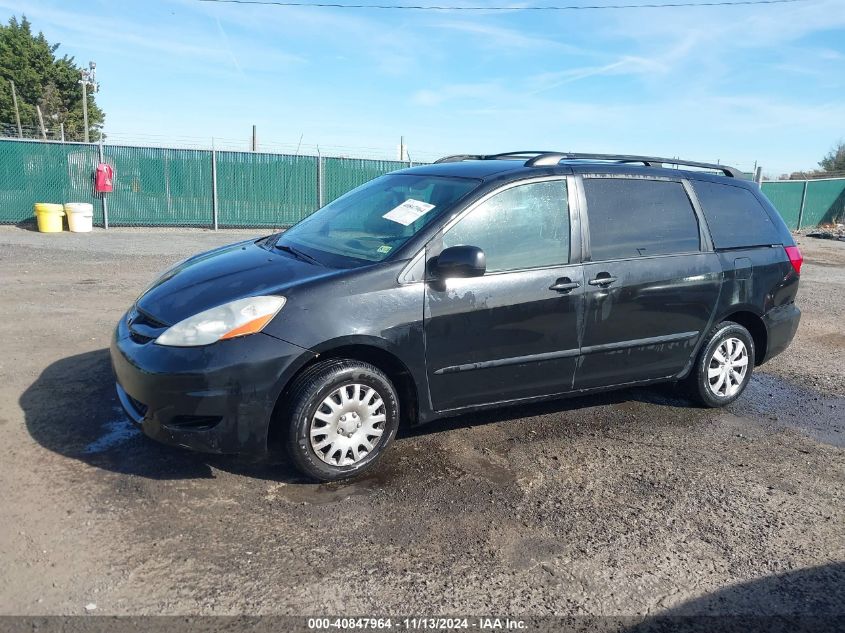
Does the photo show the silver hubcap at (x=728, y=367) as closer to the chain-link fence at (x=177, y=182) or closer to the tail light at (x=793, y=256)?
the tail light at (x=793, y=256)

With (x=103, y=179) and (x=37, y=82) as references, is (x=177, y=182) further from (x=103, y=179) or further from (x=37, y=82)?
(x=37, y=82)

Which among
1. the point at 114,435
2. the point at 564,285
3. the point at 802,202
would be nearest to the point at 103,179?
the point at 114,435

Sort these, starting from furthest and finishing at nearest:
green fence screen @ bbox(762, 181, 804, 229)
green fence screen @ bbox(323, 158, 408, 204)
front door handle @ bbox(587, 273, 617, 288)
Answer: green fence screen @ bbox(762, 181, 804, 229)
green fence screen @ bbox(323, 158, 408, 204)
front door handle @ bbox(587, 273, 617, 288)

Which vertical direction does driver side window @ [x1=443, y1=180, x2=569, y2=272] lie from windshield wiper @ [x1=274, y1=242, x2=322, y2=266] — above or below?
above

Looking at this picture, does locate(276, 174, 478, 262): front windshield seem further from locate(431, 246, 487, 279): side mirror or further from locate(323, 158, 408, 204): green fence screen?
locate(323, 158, 408, 204): green fence screen

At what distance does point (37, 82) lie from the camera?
51156 millimetres

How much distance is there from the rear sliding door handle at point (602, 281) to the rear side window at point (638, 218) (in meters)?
0.13

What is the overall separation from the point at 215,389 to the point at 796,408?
452 centimetres

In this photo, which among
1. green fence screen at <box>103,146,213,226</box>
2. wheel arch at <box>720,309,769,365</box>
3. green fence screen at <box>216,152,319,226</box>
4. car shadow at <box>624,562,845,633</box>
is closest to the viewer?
car shadow at <box>624,562,845,633</box>

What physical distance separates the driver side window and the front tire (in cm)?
96

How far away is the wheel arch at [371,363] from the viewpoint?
359 centimetres

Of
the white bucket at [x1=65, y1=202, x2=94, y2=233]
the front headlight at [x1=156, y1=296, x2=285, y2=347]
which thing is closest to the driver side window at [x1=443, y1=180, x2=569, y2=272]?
the front headlight at [x1=156, y1=296, x2=285, y2=347]

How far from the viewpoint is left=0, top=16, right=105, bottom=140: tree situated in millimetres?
49375

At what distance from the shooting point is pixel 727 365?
520 cm
